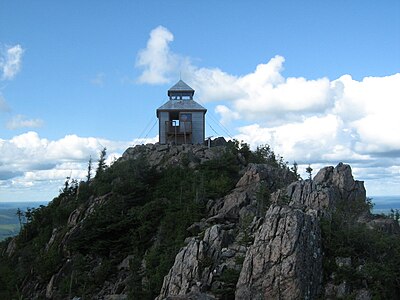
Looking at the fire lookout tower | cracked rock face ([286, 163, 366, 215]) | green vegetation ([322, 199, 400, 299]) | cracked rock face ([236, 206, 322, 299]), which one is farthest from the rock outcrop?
the fire lookout tower

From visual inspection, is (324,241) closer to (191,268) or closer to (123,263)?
(191,268)

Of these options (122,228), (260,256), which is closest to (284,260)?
(260,256)

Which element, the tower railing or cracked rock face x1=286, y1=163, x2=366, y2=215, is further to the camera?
the tower railing

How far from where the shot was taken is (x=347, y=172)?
43.0 metres

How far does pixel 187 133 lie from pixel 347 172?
72.1 feet

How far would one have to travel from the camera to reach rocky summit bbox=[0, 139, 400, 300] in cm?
2897

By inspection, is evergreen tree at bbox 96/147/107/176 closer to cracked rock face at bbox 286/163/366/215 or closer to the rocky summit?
the rocky summit

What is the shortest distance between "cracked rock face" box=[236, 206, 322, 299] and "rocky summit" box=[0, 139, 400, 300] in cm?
7

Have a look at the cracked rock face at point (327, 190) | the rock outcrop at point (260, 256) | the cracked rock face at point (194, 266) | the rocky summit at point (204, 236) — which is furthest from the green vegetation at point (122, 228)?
the cracked rock face at point (327, 190)

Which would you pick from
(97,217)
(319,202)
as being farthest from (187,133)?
(319,202)

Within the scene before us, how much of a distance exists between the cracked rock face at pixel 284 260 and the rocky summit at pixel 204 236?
7cm

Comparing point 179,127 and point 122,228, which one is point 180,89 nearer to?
point 179,127

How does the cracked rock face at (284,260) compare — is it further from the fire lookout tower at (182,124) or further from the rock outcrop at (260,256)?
the fire lookout tower at (182,124)

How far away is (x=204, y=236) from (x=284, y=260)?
24.9 feet
